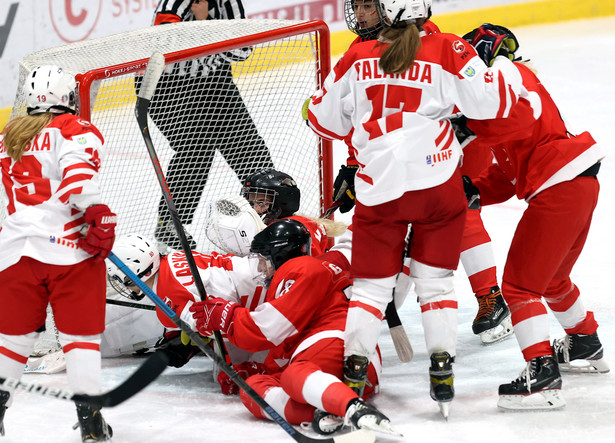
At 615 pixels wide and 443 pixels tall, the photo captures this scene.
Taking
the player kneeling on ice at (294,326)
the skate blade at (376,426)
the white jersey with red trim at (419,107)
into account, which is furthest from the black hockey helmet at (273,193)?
the skate blade at (376,426)

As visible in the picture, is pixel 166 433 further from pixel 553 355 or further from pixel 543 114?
pixel 543 114

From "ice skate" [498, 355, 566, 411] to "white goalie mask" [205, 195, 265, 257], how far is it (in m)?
1.11

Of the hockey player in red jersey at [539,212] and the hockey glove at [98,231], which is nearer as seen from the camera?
the hockey glove at [98,231]

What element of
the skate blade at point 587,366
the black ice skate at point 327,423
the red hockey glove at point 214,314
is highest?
the red hockey glove at point 214,314

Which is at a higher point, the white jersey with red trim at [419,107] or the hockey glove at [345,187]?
the white jersey with red trim at [419,107]

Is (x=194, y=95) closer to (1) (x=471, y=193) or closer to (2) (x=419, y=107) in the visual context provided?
(1) (x=471, y=193)

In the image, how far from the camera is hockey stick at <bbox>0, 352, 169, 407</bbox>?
2.51 meters

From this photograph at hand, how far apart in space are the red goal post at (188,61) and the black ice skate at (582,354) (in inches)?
52.6

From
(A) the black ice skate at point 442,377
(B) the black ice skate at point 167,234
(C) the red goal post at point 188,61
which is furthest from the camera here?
(B) the black ice skate at point 167,234

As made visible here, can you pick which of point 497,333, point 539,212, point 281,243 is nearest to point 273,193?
point 281,243

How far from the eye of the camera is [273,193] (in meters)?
3.50

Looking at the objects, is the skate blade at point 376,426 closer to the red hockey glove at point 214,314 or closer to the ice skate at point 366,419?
the ice skate at point 366,419

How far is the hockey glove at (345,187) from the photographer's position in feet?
11.0

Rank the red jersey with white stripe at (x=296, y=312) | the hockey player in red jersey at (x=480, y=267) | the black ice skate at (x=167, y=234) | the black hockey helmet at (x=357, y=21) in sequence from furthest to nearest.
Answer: the black ice skate at (x=167, y=234), the hockey player in red jersey at (x=480, y=267), the black hockey helmet at (x=357, y=21), the red jersey with white stripe at (x=296, y=312)
